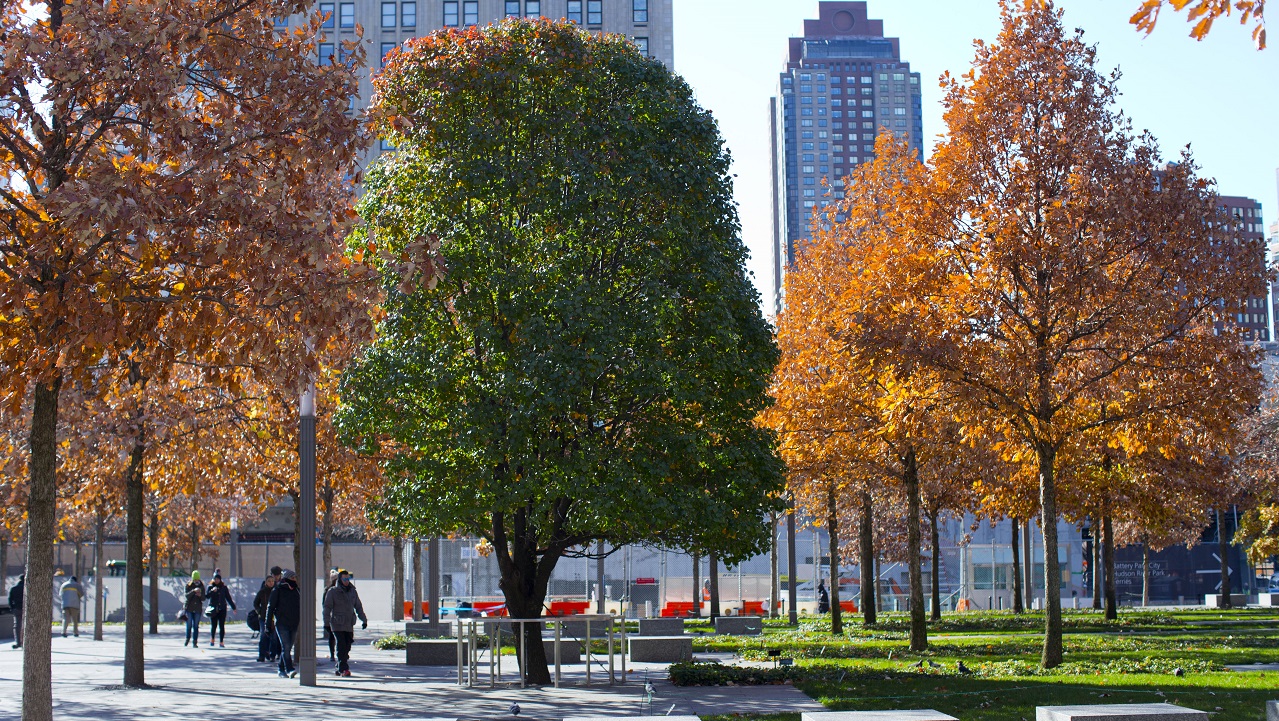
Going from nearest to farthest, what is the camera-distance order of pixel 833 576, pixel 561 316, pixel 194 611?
pixel 561 316, pixel 194 611, pixel 833 576

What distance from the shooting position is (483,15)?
8312 centimetres

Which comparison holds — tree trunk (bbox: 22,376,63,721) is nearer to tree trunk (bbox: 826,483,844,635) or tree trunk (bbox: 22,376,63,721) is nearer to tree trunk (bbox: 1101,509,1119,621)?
tree trunk (bbox: 826,483,844,635)

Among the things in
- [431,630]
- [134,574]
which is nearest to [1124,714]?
[134,574]

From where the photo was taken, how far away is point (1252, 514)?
5256 cm

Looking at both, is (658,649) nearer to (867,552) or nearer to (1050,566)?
(1050,566)

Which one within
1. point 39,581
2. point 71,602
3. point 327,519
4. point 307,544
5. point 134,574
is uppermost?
point 39,581

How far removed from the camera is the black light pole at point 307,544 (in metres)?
16.7

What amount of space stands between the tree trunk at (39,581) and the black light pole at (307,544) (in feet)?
22.0

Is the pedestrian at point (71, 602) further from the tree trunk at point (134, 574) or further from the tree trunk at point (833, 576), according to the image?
the tree trunk at point (833, 576)

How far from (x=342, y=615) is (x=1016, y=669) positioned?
10.6 m

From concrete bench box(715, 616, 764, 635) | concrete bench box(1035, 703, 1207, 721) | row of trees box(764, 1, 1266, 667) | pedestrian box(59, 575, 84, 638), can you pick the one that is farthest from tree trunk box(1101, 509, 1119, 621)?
pedestrian box(59, 575, 84, 638)

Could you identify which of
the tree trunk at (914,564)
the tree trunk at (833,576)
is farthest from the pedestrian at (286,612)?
the tree trunk at (833,576)

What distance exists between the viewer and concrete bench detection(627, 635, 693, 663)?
21734mm

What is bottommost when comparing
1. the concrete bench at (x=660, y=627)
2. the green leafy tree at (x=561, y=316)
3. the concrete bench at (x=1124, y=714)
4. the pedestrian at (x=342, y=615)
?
the concrete bench at (x=660, y=627)
